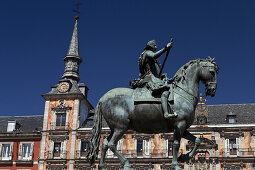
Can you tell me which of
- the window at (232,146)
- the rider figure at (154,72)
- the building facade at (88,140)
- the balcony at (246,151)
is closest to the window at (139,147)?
the building facade at (88,140)

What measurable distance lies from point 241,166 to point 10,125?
26.9 m

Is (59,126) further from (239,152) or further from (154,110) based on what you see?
(154,110)

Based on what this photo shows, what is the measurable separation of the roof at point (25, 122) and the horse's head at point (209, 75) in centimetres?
3997

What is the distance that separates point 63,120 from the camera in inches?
1800

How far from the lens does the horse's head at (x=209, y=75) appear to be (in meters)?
8.66

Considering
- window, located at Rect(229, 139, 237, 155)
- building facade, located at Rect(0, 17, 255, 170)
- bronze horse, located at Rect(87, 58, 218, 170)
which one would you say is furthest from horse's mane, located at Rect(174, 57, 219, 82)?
window, located at Rect(229, 139, 237, 155)

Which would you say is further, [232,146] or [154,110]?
[232,146]

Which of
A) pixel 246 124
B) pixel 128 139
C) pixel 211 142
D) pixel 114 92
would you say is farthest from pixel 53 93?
pixel 114 92

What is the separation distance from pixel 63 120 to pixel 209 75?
38366 mm

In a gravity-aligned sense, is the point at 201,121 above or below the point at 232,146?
above

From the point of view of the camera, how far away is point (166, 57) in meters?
8.80

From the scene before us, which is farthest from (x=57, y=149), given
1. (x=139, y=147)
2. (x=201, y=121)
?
(x=201, y=121)

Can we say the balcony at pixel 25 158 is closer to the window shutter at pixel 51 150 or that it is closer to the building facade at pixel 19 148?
the building facade at pixel 19 148

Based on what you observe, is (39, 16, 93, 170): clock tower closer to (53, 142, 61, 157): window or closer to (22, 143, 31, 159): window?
(53, 142, 61, 157): window
